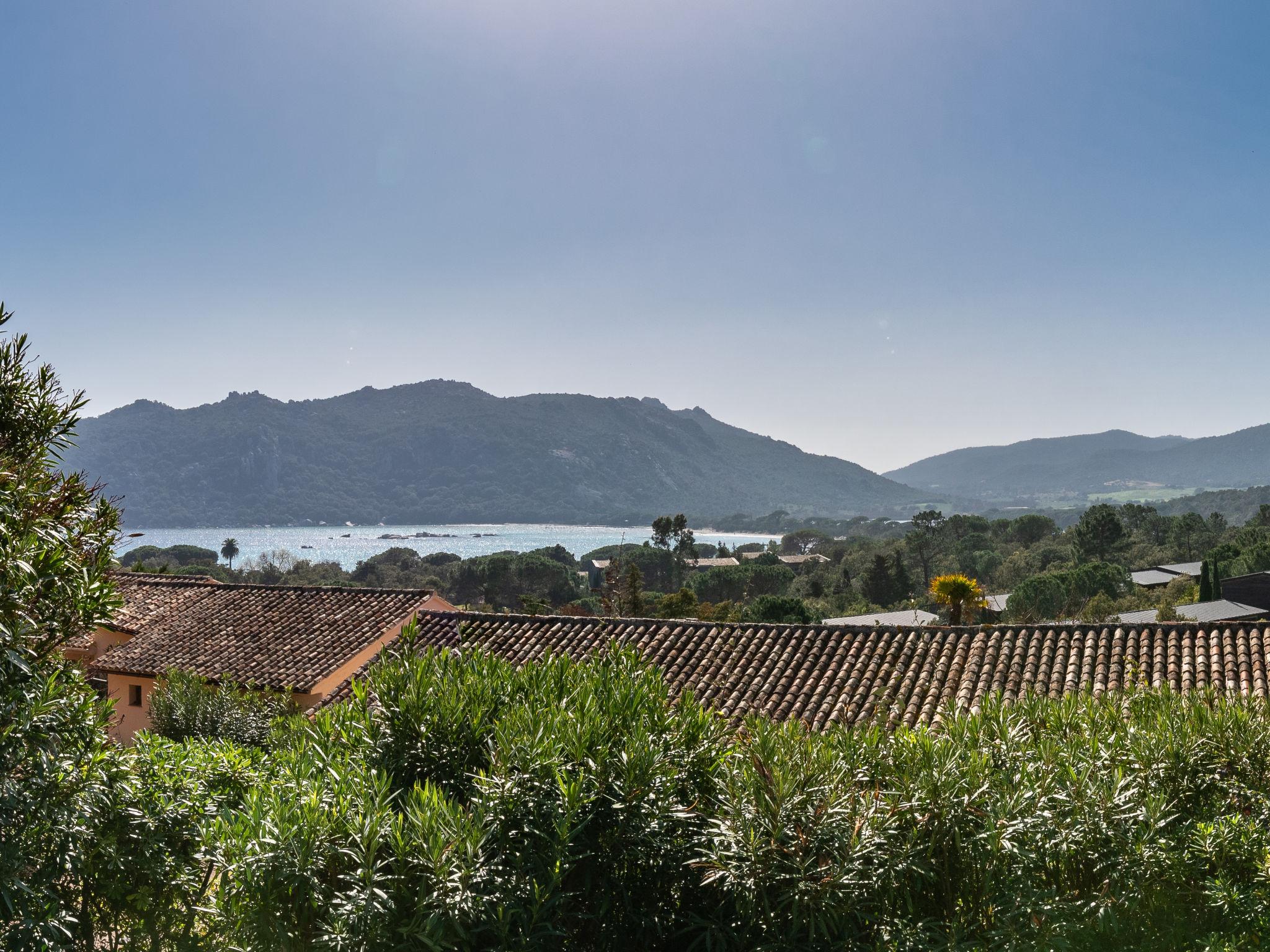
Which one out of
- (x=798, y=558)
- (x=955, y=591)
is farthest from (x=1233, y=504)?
(x=955, y=591)

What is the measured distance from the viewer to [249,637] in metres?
23.3

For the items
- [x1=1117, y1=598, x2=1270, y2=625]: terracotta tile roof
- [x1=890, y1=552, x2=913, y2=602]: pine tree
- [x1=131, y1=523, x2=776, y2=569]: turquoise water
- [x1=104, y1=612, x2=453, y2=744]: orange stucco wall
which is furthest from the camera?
[x1=131, y1=523, x2=776, y2=569]: turquoise water

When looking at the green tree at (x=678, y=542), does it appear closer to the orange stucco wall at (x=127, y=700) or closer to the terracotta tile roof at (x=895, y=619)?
the terracotta tile roof at (x=895, y=619)

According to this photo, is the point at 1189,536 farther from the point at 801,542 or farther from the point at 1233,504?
the point at 1233,504

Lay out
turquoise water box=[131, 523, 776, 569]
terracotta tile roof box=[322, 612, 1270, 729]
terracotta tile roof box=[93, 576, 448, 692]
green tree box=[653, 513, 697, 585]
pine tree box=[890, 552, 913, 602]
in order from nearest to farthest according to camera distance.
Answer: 1. terracotta tile roof box=[322, 612, 1270, 729]
2. terracotta tile roof box=[93, 576, 448, 692]
3. pine tree box=[890, 552, 913, 602]
4. green tree box=[653, 513, 697, 585]
5. turquoise water box=[131, 523, 776, 569]

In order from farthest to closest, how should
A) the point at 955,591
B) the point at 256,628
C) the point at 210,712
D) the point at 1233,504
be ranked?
the point at 1233,504
the point at 955,591
the point at 256,628
the point at 210,712

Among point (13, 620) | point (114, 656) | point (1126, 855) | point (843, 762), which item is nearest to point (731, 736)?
point (843, 762)

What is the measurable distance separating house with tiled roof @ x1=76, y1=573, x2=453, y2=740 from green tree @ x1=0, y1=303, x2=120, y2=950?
15076 mm

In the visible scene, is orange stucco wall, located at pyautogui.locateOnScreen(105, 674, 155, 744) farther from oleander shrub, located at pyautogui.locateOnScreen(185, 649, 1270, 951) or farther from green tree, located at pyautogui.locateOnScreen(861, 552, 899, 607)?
green tree, located at pyautogui.locateOnScreen(861, 552, 899, 607)

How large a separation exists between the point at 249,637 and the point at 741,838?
22.5 m

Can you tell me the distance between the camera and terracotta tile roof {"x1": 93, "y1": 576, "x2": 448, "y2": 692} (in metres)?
21.5

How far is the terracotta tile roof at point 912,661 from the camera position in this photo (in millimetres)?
13922

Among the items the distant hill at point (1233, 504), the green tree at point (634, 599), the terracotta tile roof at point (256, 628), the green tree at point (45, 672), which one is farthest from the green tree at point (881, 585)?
the distant hill at point (1233, 504)

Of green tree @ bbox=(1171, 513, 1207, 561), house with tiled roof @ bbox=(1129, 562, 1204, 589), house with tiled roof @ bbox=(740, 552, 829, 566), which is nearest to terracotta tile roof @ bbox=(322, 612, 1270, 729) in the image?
house with tiled roof @ bbox=(1129, 562, 1204, 589)
